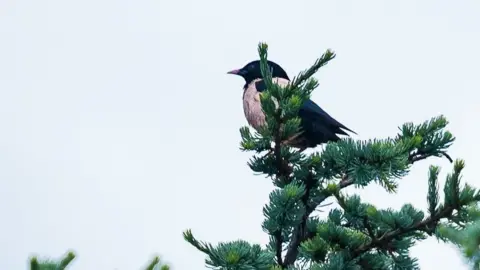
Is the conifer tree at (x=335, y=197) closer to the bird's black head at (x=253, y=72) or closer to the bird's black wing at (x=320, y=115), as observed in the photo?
the bird's black wing at (x=320, y=115)

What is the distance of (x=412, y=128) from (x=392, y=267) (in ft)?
2.73

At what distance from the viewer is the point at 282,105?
3.72 m

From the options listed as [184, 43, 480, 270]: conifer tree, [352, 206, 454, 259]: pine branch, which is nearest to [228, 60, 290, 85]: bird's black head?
[184, 43, 480, 270]: conifer tree

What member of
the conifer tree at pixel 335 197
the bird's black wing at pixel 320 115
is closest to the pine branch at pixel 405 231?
the conifer tree at pixel 335 197

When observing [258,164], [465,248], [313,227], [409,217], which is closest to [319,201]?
[313,227]

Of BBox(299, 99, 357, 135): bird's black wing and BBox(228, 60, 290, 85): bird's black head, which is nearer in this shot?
BBox(299, 99, 357, 135): bird's black wing

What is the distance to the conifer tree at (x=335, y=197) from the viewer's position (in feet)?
10.9

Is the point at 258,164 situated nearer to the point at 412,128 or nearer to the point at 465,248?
the point at 412,128

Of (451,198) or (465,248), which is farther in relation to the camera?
(451,198)

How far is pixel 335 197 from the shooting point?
3619mm

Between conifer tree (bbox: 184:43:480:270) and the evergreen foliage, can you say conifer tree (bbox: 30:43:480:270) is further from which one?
the evergreen foliage

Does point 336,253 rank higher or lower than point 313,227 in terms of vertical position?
lower

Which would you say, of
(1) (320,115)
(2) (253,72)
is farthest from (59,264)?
(2) (253,72)

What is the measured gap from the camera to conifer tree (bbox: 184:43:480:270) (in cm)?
333
